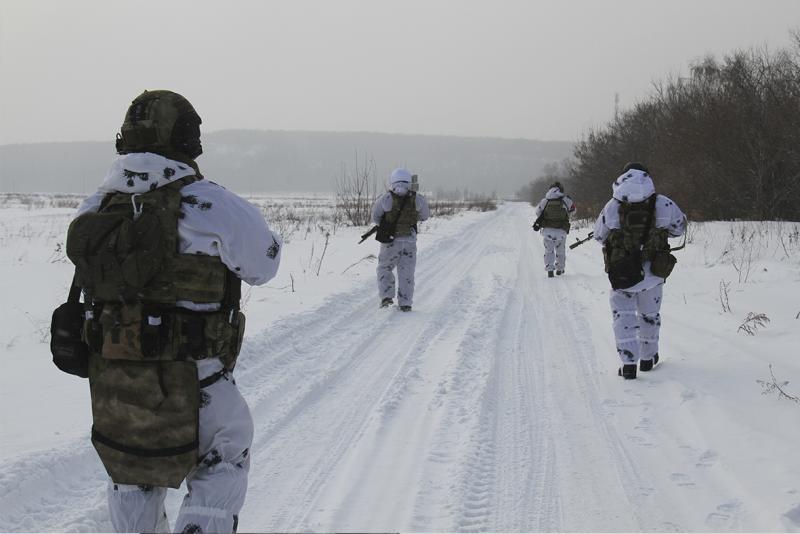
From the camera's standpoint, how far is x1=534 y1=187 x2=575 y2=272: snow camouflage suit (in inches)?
483

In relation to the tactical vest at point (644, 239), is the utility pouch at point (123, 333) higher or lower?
lower

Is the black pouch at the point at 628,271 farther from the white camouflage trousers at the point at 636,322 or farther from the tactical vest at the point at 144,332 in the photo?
the tactical vest at the point at 144,332

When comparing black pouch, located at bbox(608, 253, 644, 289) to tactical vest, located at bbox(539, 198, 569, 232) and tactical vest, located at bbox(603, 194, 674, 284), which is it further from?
tactical vest, located at bbox(539, 198, 569, 232)

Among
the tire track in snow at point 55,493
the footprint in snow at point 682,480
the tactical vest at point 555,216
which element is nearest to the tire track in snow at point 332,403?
the tire track in snow at point 55,493

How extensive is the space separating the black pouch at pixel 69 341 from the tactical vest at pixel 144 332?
5.4 inches

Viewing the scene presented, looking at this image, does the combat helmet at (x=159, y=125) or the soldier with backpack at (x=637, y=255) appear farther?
the soldier with backpack at (x=637, y=255)

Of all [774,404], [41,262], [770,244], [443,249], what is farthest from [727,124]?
[41,262]

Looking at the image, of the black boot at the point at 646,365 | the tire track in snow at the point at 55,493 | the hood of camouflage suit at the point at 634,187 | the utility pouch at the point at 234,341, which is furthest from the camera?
the black boot at the point at 646,365

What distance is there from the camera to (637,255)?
213 inches

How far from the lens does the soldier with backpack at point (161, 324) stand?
211 cm

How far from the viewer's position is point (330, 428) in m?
4.25

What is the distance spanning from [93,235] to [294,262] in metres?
11.2

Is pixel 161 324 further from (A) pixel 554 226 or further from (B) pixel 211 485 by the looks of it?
(A) pixel 554 226

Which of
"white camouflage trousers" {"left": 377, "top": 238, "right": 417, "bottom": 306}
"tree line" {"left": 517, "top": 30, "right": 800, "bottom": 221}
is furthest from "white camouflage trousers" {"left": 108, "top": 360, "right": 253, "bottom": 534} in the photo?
"tree line" {"left": 517, "top": 30, "right": 800, "bottom": 221}
